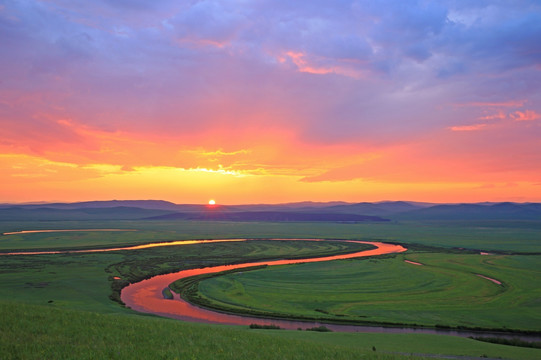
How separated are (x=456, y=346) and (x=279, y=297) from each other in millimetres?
25045

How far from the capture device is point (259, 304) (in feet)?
138

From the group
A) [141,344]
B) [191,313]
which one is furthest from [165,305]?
[141,344]

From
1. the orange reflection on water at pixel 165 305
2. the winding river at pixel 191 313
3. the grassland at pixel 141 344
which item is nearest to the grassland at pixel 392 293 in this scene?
the winding river at pixel 191 313

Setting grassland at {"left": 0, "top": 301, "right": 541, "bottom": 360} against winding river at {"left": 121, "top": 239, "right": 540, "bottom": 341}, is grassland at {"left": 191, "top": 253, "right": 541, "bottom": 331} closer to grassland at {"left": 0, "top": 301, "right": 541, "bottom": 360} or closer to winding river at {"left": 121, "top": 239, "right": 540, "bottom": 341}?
winding river at {"left": 121, "top": 239, "right": 540, "bottom": 341}

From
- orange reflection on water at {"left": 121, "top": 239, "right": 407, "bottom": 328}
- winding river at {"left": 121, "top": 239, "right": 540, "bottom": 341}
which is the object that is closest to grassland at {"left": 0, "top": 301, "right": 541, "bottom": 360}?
winding river at {"left": 121, "top": 239, "right": 540, "bottom": 341}

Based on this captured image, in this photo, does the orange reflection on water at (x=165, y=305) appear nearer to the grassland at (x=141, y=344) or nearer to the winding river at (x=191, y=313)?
the winding river at (x=191, y=313)

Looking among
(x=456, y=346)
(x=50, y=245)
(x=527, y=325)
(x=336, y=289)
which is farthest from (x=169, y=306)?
(x=50, y=245)

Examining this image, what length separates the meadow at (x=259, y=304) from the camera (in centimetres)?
1544

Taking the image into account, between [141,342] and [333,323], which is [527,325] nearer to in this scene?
[333,323]

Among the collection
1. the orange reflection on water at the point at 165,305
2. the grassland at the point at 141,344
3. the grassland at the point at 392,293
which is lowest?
the orange reflection on water at the point at 165,305

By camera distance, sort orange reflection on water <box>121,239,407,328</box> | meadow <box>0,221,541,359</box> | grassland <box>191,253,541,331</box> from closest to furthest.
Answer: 1. meadow <box>0,221,541,359</box>
2. grassland <box>191,253,541,331</box>
3. orange reflection on water <box>121,239,407,328</box>

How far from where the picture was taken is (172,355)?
1354 centimetres

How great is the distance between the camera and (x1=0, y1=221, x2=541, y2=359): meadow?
A: 15.4m

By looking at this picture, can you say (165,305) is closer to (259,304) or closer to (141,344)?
(259,304)
